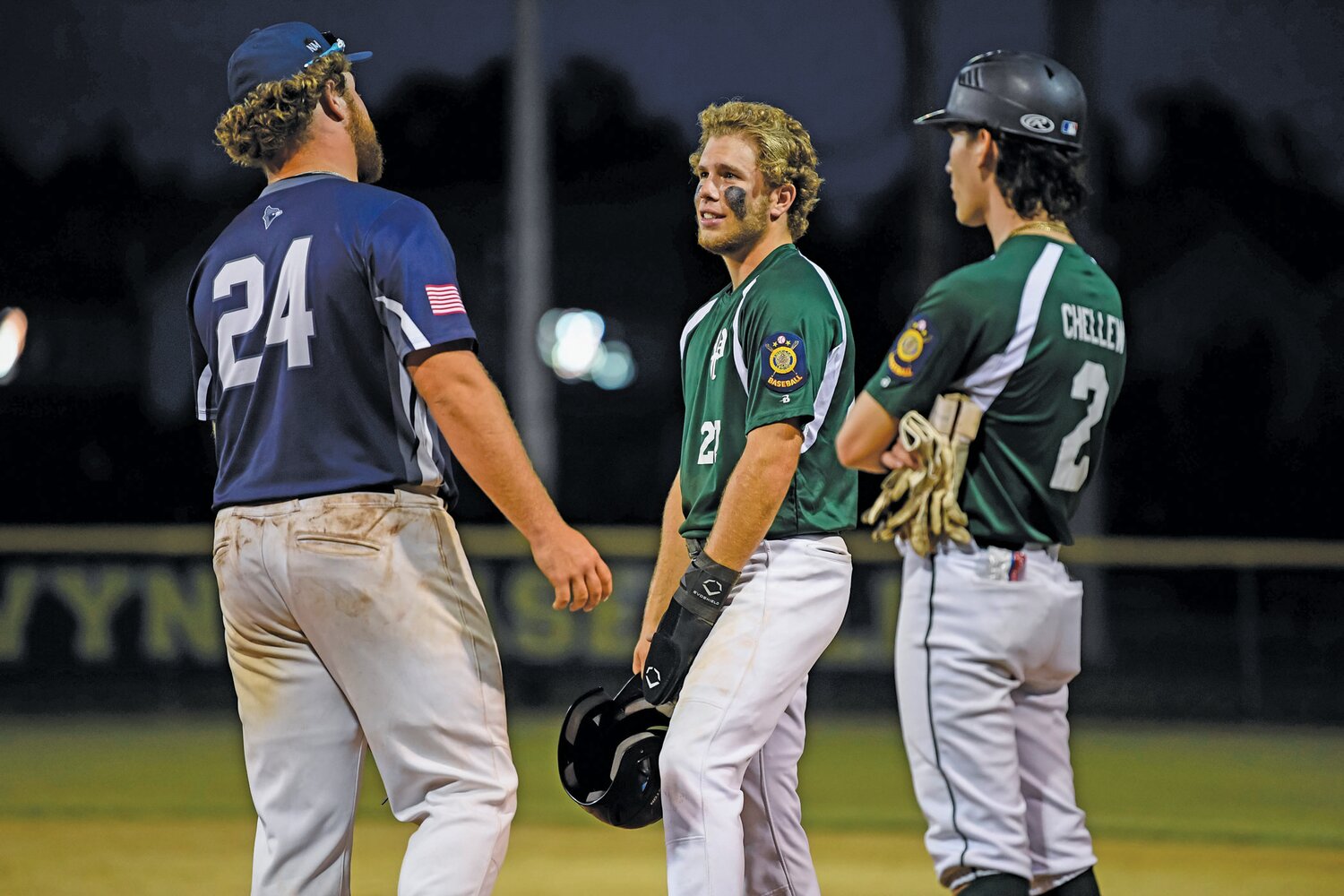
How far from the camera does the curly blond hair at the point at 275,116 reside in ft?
10.9

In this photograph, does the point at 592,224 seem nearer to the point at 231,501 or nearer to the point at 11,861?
the point at 11,861

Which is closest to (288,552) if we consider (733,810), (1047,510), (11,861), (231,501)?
(231,501)

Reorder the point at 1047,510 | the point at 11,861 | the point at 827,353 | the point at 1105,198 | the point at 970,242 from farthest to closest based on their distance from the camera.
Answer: the point at 970,242, the point at 1105,198, the point at 11,861, the point at 827,353, the point at 1047,510

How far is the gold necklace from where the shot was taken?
121 inches

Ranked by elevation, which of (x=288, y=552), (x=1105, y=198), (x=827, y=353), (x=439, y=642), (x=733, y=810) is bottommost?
(x=733, y=810)

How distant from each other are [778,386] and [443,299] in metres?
0.81

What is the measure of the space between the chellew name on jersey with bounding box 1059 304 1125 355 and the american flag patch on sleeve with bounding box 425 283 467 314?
1.21 meters

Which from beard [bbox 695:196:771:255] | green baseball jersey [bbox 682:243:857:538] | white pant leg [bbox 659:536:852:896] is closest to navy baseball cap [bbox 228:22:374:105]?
beard [bbox 695:196:771:255]

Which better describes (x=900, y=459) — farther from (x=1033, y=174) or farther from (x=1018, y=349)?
(x=1033, y=174)

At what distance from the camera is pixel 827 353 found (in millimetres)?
3604

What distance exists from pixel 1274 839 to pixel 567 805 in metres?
3.29

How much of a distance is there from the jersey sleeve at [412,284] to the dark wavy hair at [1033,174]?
3.76 feet

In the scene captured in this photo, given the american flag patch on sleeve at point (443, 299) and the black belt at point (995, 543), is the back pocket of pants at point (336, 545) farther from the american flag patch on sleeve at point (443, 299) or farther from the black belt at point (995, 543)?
the black belt at point (995, 543)

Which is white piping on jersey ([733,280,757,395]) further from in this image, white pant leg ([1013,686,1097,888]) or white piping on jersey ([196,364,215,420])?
white piping on jersey ([196,364,215,420])
